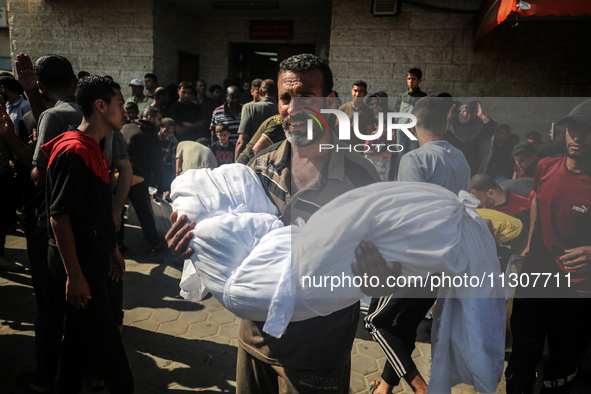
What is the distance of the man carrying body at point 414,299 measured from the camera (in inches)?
93.4

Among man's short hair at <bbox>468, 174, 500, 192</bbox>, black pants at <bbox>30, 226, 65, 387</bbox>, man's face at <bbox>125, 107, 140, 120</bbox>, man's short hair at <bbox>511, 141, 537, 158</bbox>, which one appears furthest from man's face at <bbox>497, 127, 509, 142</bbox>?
black pants at <bbox>30, 226, 65, 387</bbox>

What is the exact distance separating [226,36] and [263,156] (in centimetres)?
929

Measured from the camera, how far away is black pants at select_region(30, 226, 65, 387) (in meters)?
2.29

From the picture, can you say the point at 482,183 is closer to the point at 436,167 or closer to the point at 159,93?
the point at 436,167

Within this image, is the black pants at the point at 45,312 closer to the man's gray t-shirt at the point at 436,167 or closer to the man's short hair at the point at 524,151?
the man's gray t-shirt at the point at 436,167

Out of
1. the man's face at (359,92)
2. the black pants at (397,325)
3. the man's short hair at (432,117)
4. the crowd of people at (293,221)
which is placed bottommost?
the black pants at (397,325)

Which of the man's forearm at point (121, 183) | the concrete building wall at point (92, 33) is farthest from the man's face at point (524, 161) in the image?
the concrete building wall at point (92, 33)

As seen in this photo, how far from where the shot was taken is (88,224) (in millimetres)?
2023

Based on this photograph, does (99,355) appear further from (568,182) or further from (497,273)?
(568,182)

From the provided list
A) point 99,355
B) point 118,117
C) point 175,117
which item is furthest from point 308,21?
point 99,355

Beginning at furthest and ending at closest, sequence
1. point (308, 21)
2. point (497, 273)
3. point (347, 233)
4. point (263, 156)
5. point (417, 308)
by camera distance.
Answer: point (308, 21)
point (417, 308)
point (263, 156)
point (497, 273)
point (347, 233)

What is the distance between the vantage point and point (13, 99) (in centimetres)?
435

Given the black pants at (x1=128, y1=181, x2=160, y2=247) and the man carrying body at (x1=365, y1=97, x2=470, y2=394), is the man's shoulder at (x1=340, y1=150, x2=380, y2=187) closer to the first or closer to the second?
the man carrying body at (x1=365, y1=97, x2=470, y2=394)

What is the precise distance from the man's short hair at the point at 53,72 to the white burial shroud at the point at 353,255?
1.64 meters
